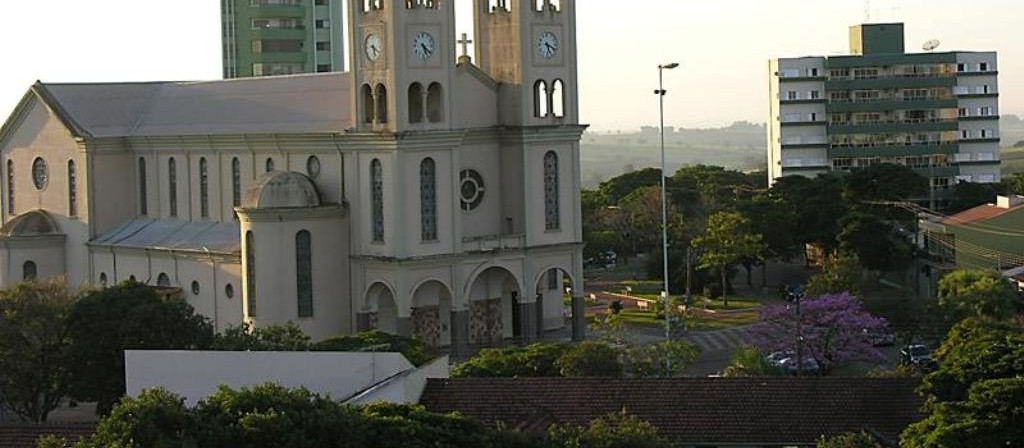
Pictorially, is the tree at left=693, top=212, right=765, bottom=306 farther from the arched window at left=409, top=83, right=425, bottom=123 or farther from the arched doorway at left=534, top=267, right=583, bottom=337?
the arched window at left=409, top=83, right=425, bottom=123

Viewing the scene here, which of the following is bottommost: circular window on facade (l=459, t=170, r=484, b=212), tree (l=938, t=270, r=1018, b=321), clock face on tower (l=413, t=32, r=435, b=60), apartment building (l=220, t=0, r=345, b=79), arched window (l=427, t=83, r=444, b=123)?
tree (l=938, t=270, r=1018, b=321)

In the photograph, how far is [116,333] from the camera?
50.9 meters

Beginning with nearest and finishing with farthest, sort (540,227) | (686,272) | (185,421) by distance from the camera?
1. (185,421)
2. (540,227)
3. (686,272)

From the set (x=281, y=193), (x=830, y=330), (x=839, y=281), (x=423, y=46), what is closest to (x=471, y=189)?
(x=423, y=46)

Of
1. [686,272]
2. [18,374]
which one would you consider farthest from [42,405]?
[686,272]

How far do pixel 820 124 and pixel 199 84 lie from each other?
46890mm

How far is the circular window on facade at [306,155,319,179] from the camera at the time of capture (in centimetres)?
6332

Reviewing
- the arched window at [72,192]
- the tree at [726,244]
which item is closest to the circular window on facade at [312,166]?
the arched window at [72,192]

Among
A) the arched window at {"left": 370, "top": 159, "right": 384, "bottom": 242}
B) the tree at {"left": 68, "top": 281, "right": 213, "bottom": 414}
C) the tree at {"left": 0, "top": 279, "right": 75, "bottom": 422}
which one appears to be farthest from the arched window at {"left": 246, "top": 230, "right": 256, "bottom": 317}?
the tree at {"left": 0, "top": 279, "right": 75, "bottom": 422}

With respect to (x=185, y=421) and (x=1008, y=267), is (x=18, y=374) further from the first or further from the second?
(x=1008, y=267)

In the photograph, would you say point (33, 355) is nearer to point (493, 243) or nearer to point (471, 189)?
point (493, 243)

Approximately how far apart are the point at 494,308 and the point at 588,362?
17.5 m

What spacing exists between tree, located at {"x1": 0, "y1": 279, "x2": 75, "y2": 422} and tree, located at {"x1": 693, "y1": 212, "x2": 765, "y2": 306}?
106ft

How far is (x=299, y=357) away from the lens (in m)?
41.6
